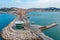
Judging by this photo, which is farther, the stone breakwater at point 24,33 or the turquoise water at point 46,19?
the turquoise water at point 46,19

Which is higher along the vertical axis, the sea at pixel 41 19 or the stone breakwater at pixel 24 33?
the sea at pixel 41 19

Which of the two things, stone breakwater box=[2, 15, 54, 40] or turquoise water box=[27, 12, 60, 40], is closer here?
stone breakwater box=[2, 15, 54, 40]

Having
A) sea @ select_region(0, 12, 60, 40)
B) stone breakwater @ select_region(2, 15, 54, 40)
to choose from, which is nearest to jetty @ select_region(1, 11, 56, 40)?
stone breakwater @ select_region(2, 15, 54, 40)

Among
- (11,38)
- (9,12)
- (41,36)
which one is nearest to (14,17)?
(9,12)

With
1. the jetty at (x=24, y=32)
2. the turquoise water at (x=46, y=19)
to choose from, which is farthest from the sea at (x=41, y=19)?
the jetty at (x=24, y=32)

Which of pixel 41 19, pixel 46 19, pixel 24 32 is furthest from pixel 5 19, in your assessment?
pixel 46 19

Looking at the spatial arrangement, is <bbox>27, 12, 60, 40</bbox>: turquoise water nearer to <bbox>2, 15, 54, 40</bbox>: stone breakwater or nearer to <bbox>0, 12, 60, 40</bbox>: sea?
<bbox>0, 12, 60, 40</bbox>: sea

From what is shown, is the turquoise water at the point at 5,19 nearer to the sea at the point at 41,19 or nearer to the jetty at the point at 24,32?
the sea at the point at 41,19

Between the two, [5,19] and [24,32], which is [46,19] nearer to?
[24,32]
